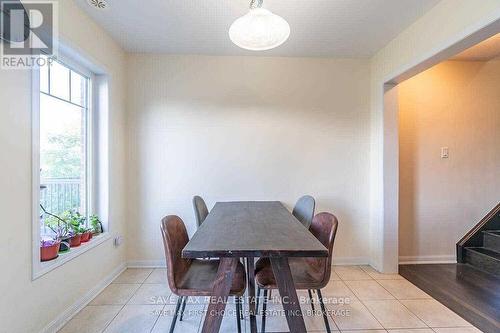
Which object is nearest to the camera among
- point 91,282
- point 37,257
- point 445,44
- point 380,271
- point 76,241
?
point 37,257

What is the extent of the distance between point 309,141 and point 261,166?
64 centimetres

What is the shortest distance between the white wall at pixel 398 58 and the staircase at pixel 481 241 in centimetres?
96

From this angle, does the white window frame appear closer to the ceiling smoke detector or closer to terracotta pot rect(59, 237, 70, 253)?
terracotta pot rect(59, 237, 70, 253)

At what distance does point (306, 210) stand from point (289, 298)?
107cm

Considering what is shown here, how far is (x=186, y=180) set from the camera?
316 cm

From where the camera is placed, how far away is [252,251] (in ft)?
4.37

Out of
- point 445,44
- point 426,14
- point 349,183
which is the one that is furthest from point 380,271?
point 426,14

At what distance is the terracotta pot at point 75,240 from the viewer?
2199mm

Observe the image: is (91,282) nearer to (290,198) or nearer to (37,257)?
(37,257)

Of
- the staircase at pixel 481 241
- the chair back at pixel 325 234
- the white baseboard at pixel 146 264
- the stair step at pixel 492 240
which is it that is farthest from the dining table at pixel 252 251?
the stair step at pixel 492 240

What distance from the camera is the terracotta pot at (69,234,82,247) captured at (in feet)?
7.22

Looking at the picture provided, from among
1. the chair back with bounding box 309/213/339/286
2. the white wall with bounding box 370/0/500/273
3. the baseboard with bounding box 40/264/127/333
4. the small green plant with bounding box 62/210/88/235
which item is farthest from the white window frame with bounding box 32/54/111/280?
the white wall with bounding box 370/0/500/273

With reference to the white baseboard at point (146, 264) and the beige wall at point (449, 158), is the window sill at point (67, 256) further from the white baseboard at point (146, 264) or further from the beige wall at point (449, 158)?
the beige wall at point (449, 158)

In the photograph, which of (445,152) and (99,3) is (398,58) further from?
(99,3)
